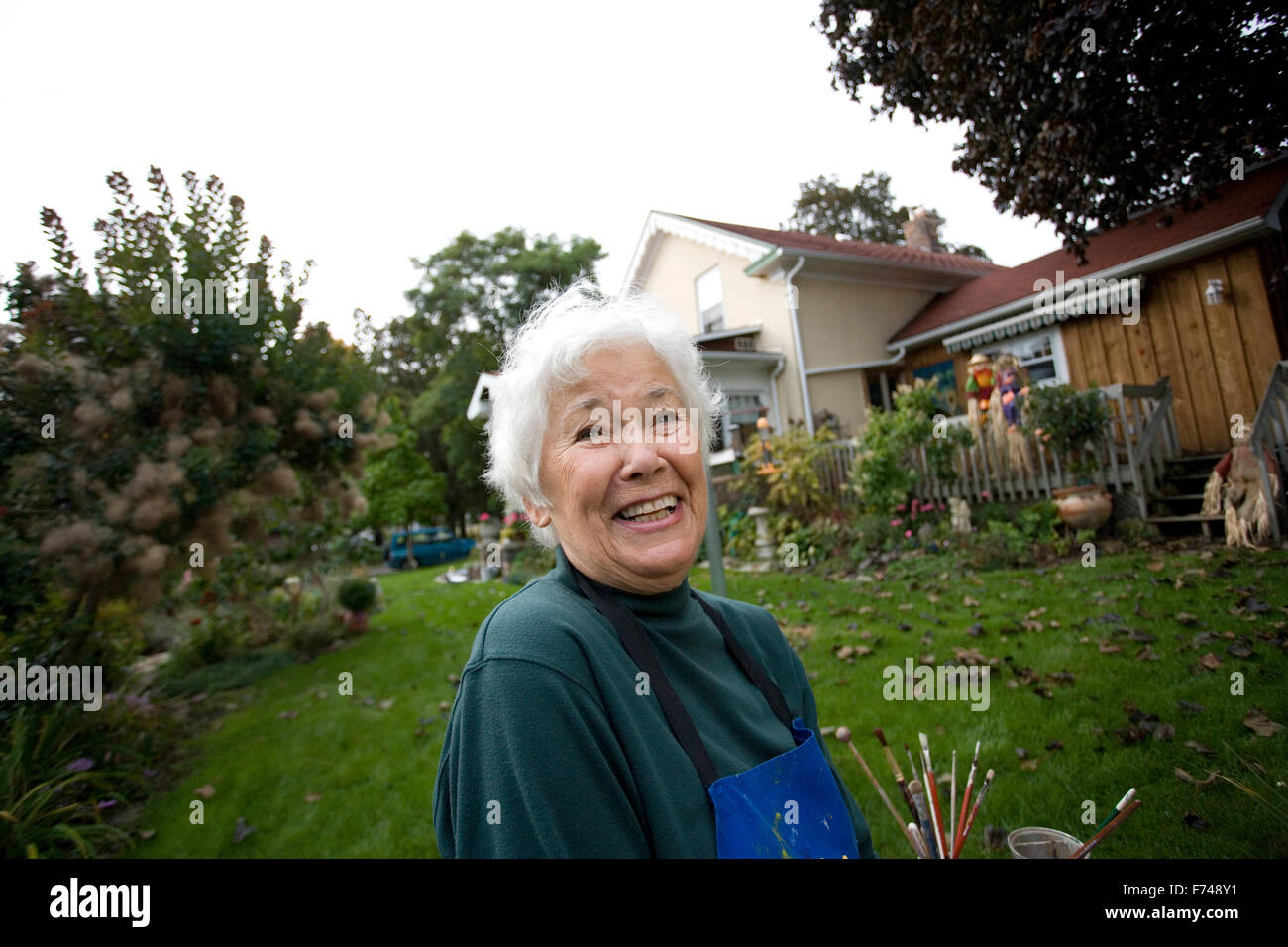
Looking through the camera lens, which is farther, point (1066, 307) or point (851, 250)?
point (851, 250)

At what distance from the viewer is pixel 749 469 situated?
9836 mm

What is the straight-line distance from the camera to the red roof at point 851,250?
1241 centimetres

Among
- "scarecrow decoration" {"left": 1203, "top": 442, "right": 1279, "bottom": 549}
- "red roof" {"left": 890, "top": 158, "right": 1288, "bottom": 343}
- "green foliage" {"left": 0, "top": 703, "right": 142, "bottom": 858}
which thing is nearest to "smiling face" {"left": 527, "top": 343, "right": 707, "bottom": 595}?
"scarecrow decoration" {"left": 1203, "top": 442, "right": 1279, "bottom": 549}

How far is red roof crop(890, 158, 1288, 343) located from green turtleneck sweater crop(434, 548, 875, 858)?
2847mm

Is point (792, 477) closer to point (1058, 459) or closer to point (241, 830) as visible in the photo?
point (1058, 459)

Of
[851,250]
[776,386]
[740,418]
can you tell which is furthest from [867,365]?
[740,418]

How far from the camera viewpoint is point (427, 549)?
21.8 metres

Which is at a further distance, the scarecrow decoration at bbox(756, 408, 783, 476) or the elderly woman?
the scarecrow decoration at bbox(756, 408, 783, 476)

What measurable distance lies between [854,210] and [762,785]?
2805cm

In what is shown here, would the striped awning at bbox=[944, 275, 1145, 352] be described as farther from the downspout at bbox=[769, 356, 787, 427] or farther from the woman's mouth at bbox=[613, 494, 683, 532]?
the woman's mouth at bbox=[613, 494, 683, 532]

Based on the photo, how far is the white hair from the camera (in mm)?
1313

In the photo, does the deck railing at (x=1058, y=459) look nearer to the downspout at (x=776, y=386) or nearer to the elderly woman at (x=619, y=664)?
the downspout at (x=776, y=386)
